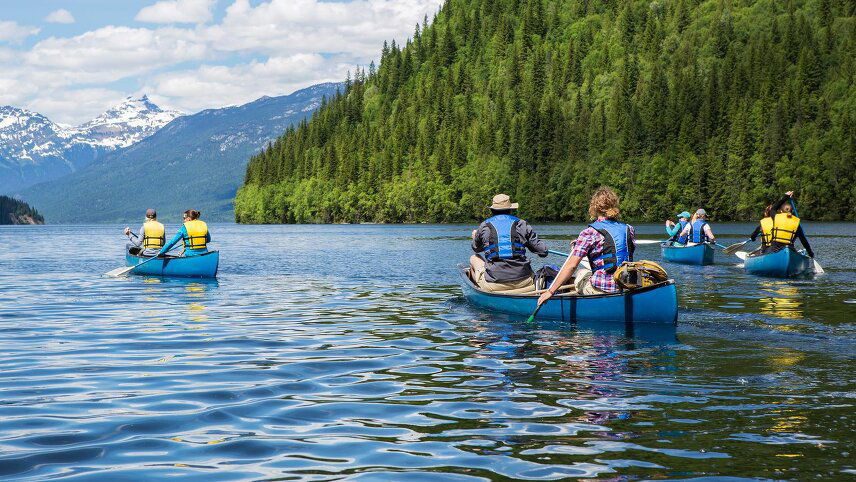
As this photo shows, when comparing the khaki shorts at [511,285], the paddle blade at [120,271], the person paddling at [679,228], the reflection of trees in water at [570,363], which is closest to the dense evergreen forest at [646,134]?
the person paddling at [679,228]

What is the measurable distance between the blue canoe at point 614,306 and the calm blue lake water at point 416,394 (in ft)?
1.15

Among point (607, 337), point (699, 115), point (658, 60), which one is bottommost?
point (607, 337)

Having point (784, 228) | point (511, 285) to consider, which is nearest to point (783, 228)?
point (784, 228)

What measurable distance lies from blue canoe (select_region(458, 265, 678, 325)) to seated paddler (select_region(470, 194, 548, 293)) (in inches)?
25.4

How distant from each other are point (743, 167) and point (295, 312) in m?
120

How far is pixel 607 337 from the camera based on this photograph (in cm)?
1573

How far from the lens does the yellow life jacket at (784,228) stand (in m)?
29.0

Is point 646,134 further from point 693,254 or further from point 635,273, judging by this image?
Result: point 635,273

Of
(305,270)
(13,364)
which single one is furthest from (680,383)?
(305,270)

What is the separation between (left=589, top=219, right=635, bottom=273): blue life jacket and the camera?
52.5ft

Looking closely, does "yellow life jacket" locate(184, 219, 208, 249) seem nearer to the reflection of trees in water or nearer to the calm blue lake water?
the calm blue lake water

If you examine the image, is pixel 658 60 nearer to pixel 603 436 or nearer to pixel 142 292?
pixel 142 292

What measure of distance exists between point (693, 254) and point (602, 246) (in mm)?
23615

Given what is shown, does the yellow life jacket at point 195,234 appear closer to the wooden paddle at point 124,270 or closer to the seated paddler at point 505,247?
the wooden paddle at point 124,270
